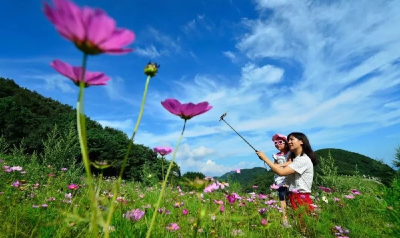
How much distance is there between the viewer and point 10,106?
572 inches

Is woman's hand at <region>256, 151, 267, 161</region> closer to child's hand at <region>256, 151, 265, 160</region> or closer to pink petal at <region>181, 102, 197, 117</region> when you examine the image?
child's hand at <region>256, 151, 265, 160</region>

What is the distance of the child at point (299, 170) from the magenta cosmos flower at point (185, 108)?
3.15 meters

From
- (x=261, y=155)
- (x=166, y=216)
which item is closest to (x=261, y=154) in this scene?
(x=261, y=155)

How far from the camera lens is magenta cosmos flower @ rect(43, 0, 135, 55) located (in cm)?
46

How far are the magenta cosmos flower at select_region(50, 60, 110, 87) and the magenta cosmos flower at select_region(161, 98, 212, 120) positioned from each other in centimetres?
18

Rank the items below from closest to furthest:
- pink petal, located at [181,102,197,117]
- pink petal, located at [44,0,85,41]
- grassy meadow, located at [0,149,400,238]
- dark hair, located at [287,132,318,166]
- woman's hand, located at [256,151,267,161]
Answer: pink petal, located at [44,0,85,41]
pink petal, located at [181,102,197,117]
grassy meadow, located at [0,149,400,238]
woman's hand, located at [256,151,267,161]
dark hair, located at [287,132,318,166]

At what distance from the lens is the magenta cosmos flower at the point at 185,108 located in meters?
0.77

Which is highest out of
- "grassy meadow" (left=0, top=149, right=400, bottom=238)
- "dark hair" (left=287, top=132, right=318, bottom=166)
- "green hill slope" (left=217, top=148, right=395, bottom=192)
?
"green hill slope" (left=217, top=148, right=395, bottom=192)

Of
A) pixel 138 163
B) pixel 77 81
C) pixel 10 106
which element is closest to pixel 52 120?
pixel 10 106

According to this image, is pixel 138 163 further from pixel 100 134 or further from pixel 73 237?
pixel 73 237

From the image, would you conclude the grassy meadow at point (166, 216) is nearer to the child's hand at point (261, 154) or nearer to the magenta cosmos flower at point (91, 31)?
the magenta cosmos flower at point (91, 31)

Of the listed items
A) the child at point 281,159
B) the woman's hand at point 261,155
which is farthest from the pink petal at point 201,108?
the child at point 281,159

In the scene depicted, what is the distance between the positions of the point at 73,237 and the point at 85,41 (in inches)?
66.5

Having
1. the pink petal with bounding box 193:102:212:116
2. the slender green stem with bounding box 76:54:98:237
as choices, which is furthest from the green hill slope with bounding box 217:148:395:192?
the slender green stem with bounding box 76:54:98:237
